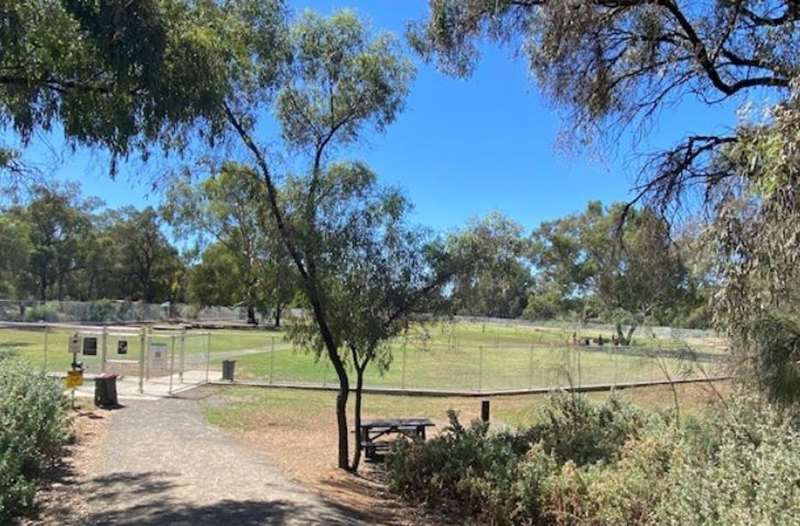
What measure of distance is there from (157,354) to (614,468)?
17.0m


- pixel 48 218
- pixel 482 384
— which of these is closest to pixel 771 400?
pixel 482 384

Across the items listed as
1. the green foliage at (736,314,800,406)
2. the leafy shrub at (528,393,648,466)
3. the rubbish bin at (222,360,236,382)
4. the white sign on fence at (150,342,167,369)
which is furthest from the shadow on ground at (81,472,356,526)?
the rubbish bin at (222,360,236,382)

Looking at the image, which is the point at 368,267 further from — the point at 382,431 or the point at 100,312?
the point at 100,312

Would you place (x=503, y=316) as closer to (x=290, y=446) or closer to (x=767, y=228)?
(x=290, y=446)

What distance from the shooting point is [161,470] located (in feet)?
33.7

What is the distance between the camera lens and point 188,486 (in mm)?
9297

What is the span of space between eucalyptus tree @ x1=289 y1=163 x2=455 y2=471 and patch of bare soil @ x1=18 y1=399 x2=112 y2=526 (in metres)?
4.39

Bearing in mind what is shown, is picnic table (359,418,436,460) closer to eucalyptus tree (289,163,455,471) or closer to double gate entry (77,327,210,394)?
eucalyptus tree (289,163,455,471)

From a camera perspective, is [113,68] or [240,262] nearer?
[113,68]

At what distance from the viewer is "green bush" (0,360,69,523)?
705 centimetres

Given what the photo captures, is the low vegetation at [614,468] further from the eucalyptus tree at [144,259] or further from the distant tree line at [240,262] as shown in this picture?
the eucalyptus tree at [144,259]

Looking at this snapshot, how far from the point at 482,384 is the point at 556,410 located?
16559mm

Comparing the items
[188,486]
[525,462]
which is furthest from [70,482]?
[525,462]

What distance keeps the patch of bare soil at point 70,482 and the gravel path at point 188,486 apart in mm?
141
